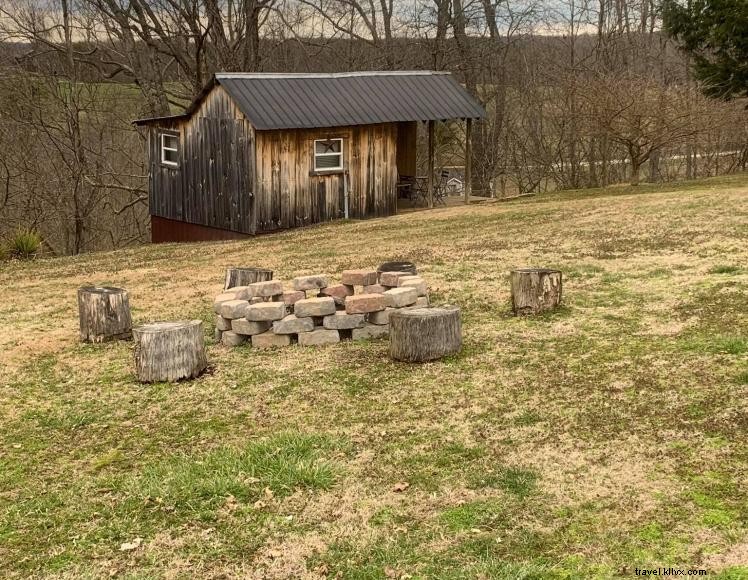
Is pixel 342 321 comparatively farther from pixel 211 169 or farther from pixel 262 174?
pixel 211 169

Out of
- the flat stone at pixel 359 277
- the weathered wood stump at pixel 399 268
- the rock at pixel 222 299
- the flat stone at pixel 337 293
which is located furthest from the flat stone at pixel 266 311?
the weathered wood stump at pixel 399 268

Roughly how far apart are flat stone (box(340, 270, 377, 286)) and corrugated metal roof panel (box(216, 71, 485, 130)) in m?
10.3

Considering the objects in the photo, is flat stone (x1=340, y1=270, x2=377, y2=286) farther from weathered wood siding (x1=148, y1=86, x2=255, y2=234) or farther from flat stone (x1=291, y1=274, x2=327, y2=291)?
weathered wood siding (x1=148, y1=86, x2=255, y2=234)

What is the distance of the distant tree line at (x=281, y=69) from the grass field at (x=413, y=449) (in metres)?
15.5

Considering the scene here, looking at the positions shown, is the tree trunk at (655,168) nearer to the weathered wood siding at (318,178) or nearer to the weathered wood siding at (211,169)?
the weathered wood siding at (318,178)

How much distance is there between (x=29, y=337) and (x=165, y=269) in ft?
17.1

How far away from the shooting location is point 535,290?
898 centimetres

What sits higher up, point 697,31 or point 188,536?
point 697,31

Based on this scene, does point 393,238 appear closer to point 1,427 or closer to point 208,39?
point 1,427

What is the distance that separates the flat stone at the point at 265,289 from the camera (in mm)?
8617

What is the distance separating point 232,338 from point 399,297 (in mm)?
1767

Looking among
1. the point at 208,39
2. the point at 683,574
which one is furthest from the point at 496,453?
the point at 208,39

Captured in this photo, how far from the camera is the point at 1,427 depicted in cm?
678

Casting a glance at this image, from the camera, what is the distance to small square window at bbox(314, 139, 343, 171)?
2030cm
